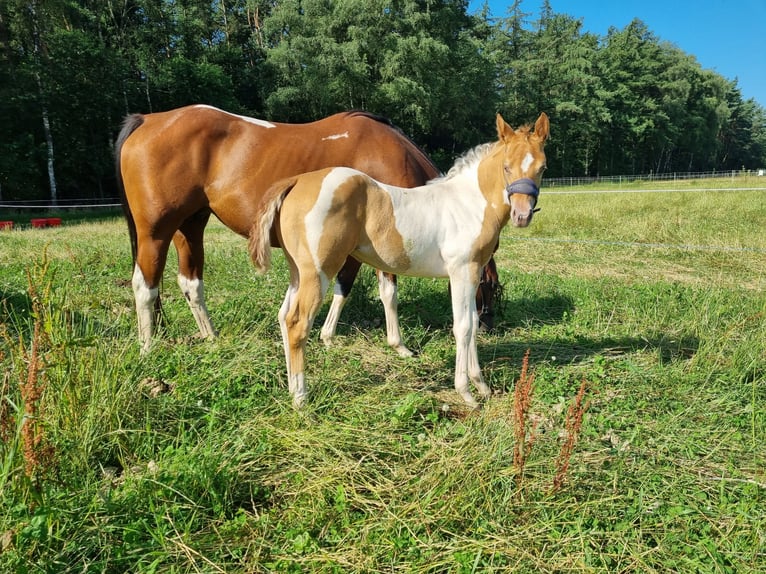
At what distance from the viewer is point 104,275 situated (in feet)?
22.1

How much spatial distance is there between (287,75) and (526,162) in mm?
31542

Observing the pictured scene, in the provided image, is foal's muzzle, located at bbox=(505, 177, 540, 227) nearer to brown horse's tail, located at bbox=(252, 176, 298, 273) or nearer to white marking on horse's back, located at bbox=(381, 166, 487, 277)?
white marking on horse's back, located at bbox=(381, 166, 487, 277)

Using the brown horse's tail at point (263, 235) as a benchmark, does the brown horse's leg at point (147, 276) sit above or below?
below

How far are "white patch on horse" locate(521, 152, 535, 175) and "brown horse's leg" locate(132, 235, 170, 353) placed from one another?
303 centimetres

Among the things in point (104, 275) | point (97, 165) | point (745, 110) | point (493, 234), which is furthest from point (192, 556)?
point (745, 110)

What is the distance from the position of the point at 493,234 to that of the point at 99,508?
273 centimetres

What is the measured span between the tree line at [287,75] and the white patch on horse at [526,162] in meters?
18.9

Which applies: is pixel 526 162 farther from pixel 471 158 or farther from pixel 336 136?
pixel 336 136

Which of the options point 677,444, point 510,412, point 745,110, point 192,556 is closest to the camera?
point 192,556

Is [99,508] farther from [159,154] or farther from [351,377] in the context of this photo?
[159,154]

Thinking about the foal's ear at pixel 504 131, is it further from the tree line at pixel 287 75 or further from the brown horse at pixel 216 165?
the tree line at pixel 287 75

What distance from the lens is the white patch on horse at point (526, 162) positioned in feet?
10.1

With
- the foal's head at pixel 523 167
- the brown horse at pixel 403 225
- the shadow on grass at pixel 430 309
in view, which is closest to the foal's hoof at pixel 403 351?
the shadow on grass at pixel 430 309

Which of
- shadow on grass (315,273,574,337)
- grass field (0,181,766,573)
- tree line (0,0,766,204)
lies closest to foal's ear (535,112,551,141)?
grass field (0,181,766,573)
